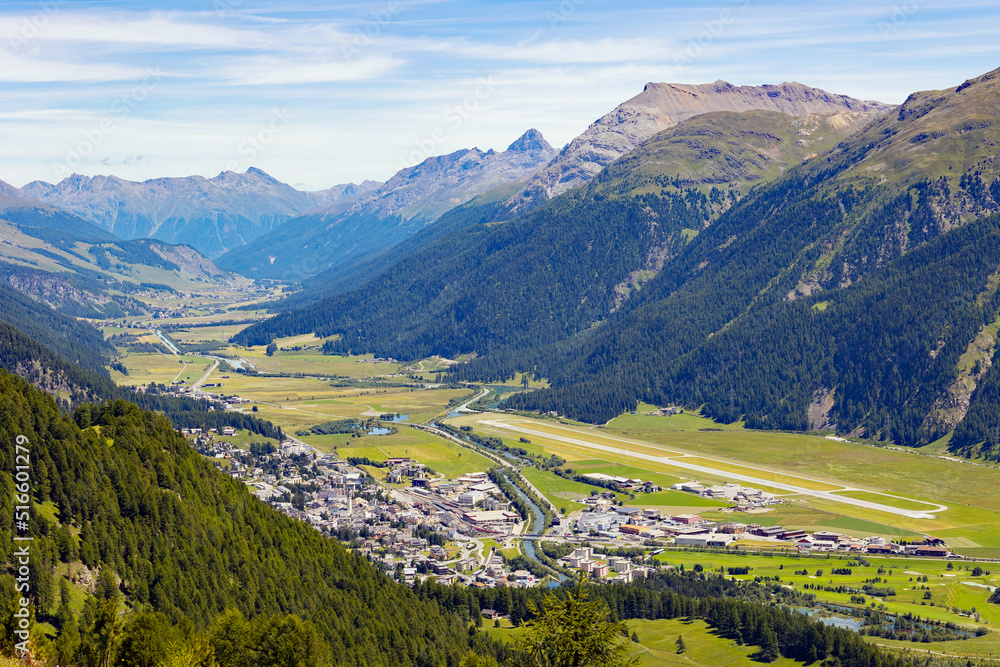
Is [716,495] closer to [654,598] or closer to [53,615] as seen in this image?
[654,598]

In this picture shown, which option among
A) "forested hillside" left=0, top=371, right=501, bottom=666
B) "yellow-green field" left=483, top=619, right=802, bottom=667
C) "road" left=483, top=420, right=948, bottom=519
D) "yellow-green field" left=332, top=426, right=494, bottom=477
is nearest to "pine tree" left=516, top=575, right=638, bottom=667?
"forested hillside" left=0, top=371, right=501, bottom=666

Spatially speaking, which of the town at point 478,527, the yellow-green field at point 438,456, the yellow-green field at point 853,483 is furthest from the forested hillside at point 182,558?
the yellow-green field at point 438,456

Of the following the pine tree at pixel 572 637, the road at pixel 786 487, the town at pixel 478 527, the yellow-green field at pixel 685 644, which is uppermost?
the pine tree at pixel 572 637

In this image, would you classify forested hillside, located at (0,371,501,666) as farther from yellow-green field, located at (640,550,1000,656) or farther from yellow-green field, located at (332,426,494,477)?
yellow-green field, located at (332,426,494,477)

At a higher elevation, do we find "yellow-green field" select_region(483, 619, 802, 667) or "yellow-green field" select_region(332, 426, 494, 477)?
"yellow-green field" select_region(332, 426, 494, 477)

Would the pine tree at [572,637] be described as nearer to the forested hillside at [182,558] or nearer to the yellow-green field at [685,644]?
the forested hillside at [182,558]

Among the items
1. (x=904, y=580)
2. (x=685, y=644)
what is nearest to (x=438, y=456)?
(x=904, y=580)

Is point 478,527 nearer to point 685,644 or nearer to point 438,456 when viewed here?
point 685,644

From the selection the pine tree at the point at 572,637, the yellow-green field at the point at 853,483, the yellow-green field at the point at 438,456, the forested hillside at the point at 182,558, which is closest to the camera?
the pine tree at the point at 572,637
